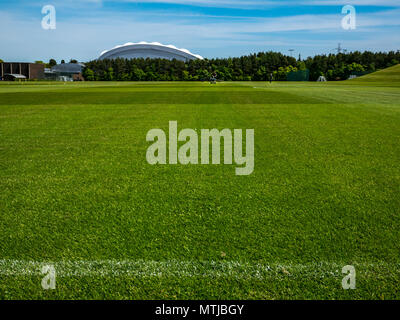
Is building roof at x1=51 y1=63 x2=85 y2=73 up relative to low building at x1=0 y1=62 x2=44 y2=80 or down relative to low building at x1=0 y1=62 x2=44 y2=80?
up

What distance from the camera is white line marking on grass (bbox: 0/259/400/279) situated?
8.89ft

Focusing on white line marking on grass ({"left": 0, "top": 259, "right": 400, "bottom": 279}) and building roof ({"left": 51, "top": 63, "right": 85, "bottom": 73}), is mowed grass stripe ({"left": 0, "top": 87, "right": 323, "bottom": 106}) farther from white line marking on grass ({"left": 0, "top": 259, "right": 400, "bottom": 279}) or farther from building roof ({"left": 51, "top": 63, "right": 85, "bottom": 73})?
building roof ({"left": 51, "top": 63, "right": 85, "bottom": 73})

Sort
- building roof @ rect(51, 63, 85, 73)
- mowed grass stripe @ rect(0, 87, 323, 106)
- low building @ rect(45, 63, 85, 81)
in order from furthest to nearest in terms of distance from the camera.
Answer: building roof @ rect(51, 63, 85, 73)
low building @ rect(45, 63, 85, 81)
mowed grass stripe @ rect(0, 87, 323, 106)

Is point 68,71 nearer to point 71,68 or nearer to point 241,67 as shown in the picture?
point 71,68

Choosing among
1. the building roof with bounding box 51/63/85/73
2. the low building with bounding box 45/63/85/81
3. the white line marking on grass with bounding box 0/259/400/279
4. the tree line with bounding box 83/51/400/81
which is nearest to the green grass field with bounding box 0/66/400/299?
the white line marking on grass with bounding box 0/259/400/279

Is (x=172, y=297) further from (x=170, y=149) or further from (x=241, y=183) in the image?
(x=170, y=149)

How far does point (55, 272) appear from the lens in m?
2.74

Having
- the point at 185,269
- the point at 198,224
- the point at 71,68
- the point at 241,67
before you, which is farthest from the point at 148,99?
the point at 71,68

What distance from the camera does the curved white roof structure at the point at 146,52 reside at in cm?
12888

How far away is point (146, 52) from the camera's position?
13138 cm

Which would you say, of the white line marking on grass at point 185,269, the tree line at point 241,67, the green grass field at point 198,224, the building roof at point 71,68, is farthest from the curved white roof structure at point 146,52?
the white line marking on grass at point 185,269

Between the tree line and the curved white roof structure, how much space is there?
14642 millimetres

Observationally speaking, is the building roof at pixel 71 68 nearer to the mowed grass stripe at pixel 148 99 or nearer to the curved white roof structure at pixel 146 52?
the curved white roof structure at pixel 146 52

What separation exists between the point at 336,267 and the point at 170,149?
4.55 meters
